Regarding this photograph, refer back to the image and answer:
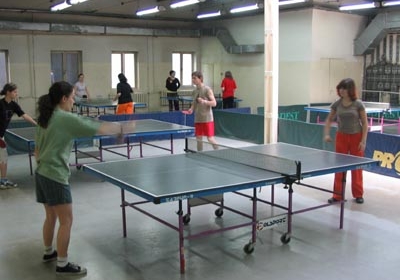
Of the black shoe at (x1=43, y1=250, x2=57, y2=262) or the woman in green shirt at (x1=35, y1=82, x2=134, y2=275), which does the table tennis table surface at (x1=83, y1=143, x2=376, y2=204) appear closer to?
the woman in green shirt at (x1=35, y1=82, x2=134, y2=275)

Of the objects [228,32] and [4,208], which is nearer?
[4,208]

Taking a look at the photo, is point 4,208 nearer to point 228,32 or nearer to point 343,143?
point 343,143

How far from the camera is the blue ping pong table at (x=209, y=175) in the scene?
12.9ft

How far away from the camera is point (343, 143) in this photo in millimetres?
6039

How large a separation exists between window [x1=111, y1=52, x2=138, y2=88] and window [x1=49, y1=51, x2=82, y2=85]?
130 centimetres

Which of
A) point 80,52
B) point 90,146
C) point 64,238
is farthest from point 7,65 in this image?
point 64,238

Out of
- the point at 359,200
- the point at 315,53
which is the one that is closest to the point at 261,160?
the point at 359,200

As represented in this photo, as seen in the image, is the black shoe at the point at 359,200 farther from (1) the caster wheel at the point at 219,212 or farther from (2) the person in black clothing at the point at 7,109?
(2) the person in black clothing at the point at 7,109

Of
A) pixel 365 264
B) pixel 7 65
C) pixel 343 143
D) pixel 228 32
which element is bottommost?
pixel 365 264

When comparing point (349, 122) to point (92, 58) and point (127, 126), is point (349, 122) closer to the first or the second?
point (127, 126)

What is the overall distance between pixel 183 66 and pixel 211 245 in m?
14.4

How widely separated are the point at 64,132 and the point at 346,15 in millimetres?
12953

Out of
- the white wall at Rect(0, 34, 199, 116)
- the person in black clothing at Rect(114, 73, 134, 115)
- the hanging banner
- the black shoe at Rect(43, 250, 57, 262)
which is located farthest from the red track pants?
the white wall at Rect(0, 34, 199, 116)

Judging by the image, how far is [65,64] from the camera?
1616cm
